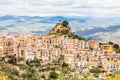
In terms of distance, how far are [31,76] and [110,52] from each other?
24220mm

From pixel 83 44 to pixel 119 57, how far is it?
29.1 ft

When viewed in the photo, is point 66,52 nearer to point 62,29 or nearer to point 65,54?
point 65,54

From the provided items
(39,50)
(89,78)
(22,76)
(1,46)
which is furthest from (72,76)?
(1,46)

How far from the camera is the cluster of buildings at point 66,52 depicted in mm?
74375

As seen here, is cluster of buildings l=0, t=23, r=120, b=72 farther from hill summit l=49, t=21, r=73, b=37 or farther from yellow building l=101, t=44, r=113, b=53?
hill summit l=49, t=21, r=73, b=37

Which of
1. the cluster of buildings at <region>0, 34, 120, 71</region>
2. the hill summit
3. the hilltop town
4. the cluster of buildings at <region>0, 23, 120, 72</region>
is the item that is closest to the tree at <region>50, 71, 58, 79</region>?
the hilltop town

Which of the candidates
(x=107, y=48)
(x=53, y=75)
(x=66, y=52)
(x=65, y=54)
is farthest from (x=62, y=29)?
(x=53, y=75)

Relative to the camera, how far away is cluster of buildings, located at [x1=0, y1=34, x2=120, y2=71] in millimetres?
74375

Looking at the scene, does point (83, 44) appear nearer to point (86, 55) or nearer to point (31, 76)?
point (86, 55)

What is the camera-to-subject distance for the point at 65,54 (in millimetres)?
77375

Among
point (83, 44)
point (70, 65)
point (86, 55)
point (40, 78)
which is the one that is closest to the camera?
point (40, 78)

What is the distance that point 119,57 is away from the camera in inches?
3179

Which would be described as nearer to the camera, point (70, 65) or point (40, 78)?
point (40, 78)

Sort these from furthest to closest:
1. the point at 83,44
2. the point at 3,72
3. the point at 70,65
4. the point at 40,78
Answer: the point at 83,44, the point at 70,65, the point at 40,78, the point at 3,72
